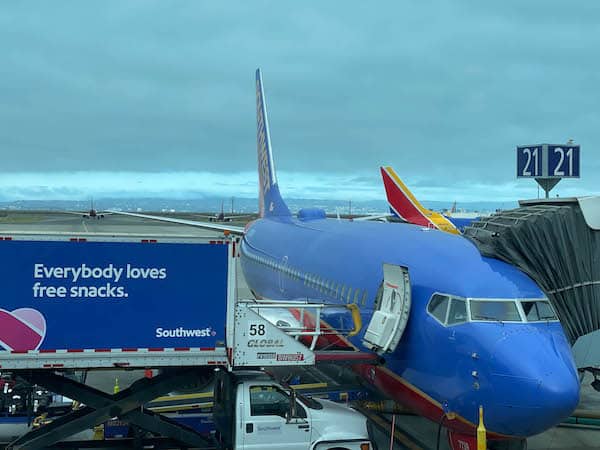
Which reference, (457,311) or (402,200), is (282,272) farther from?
(402,200)

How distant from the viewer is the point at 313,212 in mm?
24000

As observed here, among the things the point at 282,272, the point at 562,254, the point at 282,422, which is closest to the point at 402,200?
the point at 282,272

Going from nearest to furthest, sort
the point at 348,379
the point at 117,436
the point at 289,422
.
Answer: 1. the point at 289,422
2. the point at 117,436
3. the point at 348,379

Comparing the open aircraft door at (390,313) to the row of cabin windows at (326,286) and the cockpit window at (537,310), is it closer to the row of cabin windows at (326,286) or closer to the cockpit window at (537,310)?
the row of cabin windows at (326,286)

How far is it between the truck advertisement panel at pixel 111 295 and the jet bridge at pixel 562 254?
4.57m

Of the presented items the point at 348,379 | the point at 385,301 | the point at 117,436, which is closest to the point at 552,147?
the point at 348,379

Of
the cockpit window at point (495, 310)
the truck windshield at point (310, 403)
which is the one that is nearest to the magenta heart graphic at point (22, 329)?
the truck windshield at point (310, 403)

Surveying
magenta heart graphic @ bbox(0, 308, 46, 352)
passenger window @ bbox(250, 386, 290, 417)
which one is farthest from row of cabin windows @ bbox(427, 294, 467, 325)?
magenta heart graphic @ bbox(0, 308, 46, 352)

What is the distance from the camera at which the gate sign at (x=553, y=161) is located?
73.4 feet

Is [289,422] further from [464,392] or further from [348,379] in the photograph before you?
[348,379]

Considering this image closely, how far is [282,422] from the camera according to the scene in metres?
10.1

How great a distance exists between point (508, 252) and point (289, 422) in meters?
4.35

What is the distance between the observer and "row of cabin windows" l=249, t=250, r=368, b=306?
1294 centimetres

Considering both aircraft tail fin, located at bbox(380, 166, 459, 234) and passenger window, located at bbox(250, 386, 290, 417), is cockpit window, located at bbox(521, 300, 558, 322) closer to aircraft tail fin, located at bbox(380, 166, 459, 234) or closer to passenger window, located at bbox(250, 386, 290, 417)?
passenger window, located at bbox(250, 386, 290, 417)
